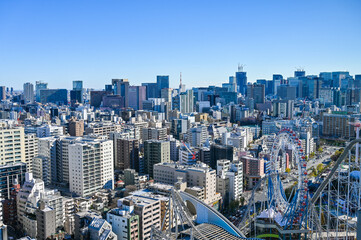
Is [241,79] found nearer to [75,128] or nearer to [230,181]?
[75,128]

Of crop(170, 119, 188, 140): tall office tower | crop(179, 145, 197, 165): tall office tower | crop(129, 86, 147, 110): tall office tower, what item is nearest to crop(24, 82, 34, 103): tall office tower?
crop(129, 86, 147, 110): tall office tower

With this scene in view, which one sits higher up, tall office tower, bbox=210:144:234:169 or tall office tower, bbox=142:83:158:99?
tall office tower, bbox=142:83:158:99

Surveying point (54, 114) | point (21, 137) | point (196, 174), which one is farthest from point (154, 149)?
point (54, 114)

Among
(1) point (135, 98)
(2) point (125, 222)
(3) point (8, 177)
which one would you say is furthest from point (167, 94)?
(2) point (125, 222)

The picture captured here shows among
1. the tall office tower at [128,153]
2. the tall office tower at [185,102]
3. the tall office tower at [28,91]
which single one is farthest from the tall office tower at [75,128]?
the tall office tower at [28,91]

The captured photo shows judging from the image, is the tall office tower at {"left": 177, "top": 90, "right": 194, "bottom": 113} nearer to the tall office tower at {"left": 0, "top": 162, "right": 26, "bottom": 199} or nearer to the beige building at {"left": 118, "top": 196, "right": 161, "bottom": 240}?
the tall office tower at {"left": 0, "top": 162, "right": 26, "bottom": 199}

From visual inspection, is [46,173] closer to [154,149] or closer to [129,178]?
[129,178]
